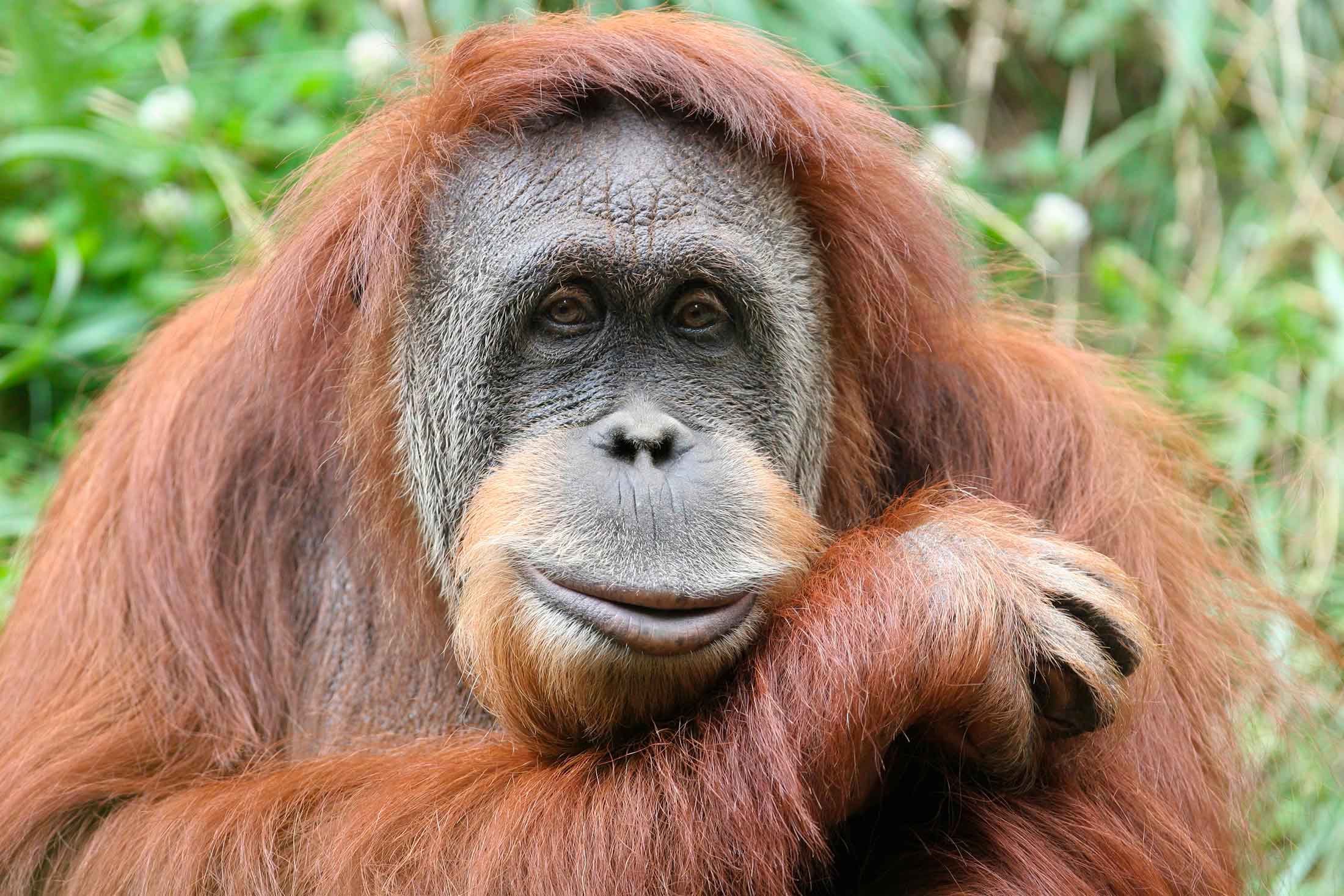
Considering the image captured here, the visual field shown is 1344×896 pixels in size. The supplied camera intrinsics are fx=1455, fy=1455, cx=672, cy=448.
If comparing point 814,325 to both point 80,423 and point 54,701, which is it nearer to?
point 54,701

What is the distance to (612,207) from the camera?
2.04 meters

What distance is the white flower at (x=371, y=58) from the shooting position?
12.4 feet

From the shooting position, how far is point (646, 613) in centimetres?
179

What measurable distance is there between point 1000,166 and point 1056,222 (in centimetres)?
64

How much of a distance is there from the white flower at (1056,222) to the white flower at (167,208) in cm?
232

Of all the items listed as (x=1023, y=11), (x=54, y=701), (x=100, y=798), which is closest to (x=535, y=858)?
(x=100, y=798)

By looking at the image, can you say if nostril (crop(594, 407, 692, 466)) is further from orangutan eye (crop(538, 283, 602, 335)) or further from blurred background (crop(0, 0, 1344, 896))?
blurred background (crop(0, 0, 1344, 896))

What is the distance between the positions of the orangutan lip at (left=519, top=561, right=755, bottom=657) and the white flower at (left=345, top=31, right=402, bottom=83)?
7.50 feet

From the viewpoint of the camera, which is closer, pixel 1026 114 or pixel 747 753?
pixel 747 753

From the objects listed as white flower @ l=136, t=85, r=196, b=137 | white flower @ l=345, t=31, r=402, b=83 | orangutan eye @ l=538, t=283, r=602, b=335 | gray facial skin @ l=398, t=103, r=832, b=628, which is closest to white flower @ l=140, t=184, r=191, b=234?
white flower @ l=136, t=85, r=196, b=137

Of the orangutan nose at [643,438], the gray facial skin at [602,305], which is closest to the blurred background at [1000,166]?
the gray facial skin at [602,305]

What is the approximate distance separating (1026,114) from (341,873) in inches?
144

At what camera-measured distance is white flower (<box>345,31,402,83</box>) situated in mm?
3785

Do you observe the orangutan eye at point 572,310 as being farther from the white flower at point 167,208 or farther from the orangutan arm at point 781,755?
the white flower at point 167,208
